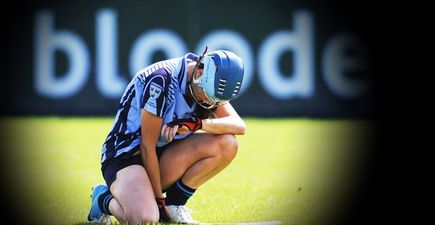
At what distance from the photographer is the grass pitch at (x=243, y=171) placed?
7.15 m

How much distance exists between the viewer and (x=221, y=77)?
6062 millimetres

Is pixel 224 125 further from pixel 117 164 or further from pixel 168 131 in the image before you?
pixel 117 164

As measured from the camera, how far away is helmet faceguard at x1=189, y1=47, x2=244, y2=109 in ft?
19.9

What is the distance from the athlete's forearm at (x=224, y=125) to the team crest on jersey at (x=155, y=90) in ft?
1.29

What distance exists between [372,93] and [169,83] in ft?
33.8

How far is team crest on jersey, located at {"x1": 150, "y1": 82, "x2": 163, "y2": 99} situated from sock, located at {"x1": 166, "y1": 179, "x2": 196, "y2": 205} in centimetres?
80

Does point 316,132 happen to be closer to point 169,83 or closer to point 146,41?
point 146,41

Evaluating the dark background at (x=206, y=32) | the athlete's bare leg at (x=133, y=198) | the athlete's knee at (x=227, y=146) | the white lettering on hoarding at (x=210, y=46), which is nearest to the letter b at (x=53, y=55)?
the white lettering on hoarding at (x=210, y=46)

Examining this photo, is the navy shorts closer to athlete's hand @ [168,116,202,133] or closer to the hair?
athlete's hand @ [168,116,202,133]

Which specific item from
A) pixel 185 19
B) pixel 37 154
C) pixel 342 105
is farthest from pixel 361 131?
pixel 37 154

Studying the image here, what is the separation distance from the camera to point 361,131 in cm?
1405

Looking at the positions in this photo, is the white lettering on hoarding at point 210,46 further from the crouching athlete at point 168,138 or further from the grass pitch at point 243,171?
the crouching athlete at point 168,138

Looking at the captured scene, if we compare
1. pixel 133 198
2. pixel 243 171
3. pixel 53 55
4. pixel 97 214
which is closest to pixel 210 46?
pixel 53 55

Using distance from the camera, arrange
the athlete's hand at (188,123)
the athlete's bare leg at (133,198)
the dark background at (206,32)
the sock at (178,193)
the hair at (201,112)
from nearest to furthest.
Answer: the athlete's bare leg at (133,198), the athlete's hand at (188,123), the hair at (201,112), the sock at (178,193), the dark background at (206,32)
